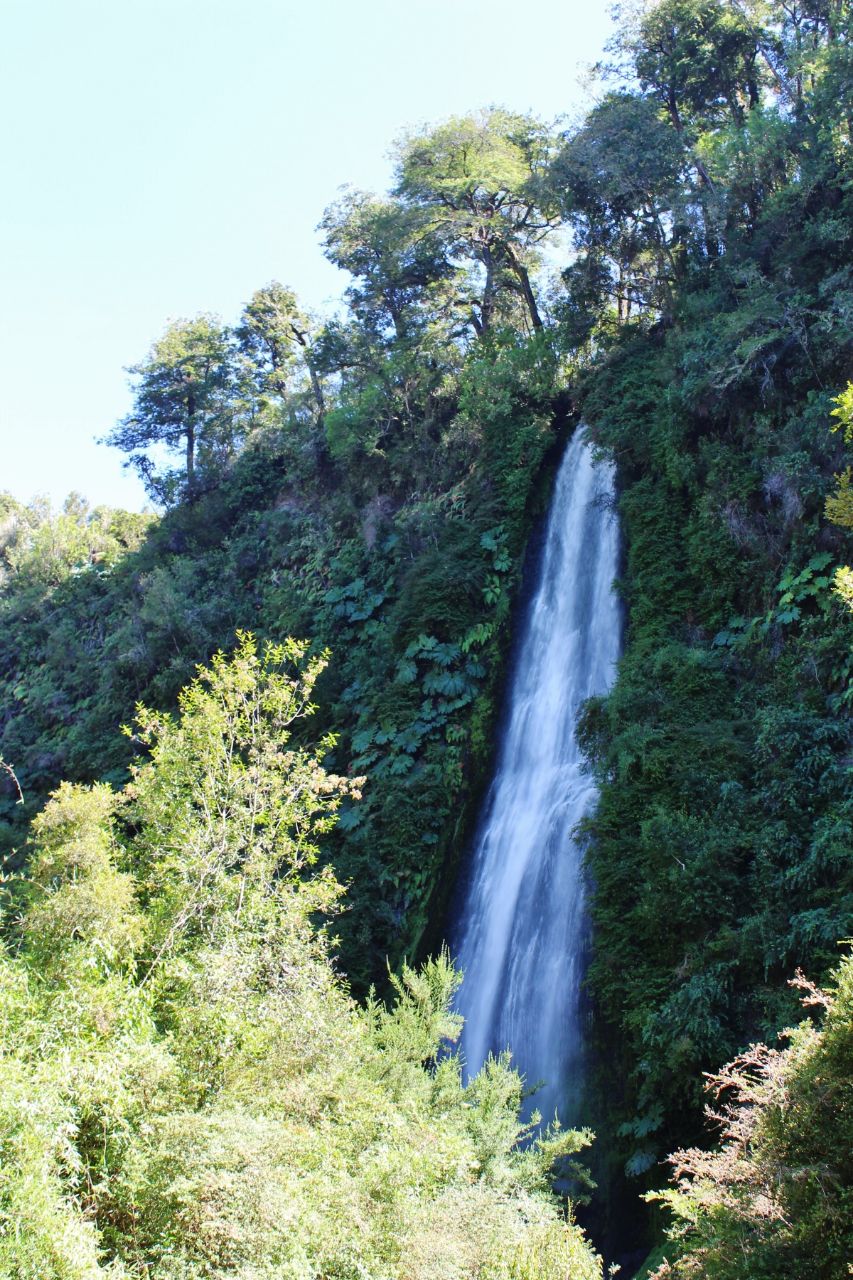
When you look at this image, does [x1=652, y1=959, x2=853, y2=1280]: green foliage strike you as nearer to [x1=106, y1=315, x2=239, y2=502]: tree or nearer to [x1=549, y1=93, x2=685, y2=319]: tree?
[x1=549, y1=93, x2=685, y2=319]: tree

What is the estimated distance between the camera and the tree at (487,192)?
24562 mm

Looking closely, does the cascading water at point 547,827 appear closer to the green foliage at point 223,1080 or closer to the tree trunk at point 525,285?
the green foliage at point 223,1080

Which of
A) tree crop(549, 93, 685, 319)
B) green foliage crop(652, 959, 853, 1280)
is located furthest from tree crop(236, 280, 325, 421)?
green foliage crop(652, 959, 853, 1280)

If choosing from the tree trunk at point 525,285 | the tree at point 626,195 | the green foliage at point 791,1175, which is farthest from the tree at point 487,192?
the green foliage at point 791,1175

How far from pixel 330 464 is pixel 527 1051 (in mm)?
18980

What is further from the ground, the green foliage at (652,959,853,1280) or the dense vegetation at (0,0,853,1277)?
the dense vegetation at (0,0,853,1277)

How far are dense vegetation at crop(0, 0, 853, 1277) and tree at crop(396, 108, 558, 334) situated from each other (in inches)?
4.3

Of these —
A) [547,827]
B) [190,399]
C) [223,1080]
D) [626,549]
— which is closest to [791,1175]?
[223,1080]

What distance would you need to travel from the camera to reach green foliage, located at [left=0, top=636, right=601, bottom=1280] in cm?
602

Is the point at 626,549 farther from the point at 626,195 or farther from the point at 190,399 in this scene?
the point at 190,399

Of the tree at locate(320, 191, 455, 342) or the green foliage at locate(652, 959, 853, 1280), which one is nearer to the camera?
the green foliage at locate(652, 959, 853, 1280)

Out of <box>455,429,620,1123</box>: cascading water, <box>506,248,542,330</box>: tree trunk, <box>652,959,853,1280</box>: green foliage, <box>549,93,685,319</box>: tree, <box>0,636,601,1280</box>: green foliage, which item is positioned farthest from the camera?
<box>506,248,542,330</box>: tree trunk

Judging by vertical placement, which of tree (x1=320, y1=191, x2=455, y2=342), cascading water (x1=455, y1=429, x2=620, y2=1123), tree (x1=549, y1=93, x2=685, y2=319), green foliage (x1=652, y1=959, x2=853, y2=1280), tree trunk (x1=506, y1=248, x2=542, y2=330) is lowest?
green foliage (x1=652, y1=959, x2=853, y2=1280)

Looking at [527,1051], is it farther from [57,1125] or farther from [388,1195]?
[57,1125]
